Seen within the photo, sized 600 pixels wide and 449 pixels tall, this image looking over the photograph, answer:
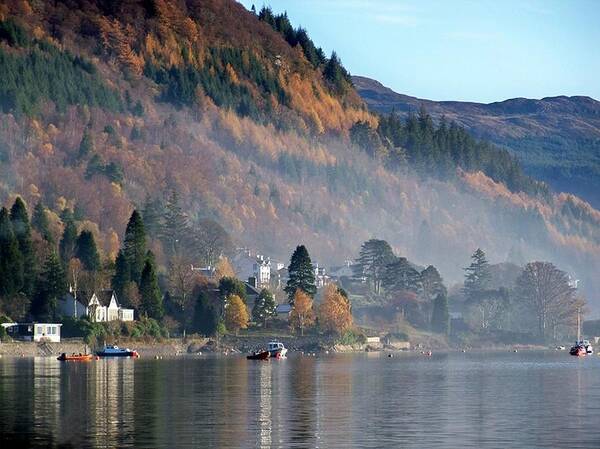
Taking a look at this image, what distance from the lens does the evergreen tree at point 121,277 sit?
192500mm

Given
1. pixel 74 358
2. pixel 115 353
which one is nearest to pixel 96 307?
pixel 115 353

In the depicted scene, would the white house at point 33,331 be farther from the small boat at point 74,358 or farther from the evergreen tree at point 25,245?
the small boat at point 74,358

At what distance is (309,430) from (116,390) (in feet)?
98.8

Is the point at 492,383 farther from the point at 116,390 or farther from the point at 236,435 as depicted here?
the point at 236,435

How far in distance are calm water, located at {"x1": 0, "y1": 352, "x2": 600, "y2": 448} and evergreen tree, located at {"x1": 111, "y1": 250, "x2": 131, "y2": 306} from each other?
58872 millimetres

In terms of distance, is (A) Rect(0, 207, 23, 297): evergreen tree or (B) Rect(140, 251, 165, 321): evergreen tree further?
(B) Rect(140, 251, 165, 321): evergreen tree

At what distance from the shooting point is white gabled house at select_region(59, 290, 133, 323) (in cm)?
18600

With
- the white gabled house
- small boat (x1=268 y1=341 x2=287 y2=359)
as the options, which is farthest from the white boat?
the white gabled house

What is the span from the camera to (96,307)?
614 ft

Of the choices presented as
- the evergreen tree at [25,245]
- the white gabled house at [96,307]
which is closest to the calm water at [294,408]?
the evergreen tree at [25,245]

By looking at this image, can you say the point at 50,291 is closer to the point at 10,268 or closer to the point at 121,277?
the point at 10,268

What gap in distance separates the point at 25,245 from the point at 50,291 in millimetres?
7085

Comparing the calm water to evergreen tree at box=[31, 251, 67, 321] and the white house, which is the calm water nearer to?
the white house

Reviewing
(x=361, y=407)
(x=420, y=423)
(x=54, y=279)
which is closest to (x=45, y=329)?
(x=54, y=279)
